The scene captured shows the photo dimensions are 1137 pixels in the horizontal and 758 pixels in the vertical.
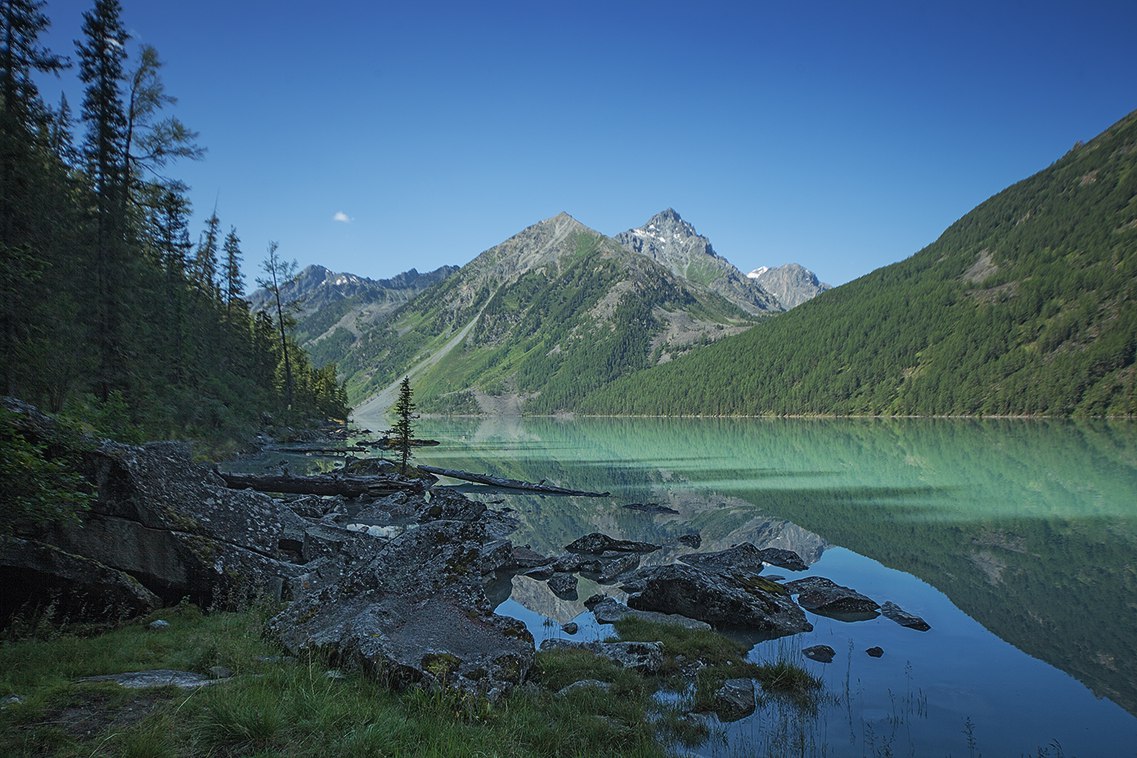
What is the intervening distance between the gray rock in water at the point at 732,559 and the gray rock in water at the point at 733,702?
33.9ft

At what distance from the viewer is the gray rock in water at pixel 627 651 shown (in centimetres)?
1092

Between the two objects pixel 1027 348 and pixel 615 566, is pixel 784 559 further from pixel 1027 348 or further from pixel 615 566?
pixel 1027 348

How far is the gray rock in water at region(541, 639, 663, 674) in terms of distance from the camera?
35.8 feet

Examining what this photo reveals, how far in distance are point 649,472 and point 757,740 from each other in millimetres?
43539

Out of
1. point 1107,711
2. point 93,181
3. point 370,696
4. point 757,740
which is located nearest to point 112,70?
point 93,181

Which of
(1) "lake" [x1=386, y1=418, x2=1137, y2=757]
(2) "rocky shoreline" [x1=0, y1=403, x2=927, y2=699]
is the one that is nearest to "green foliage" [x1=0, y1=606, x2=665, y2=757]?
(2) "rocky shoreline" [x1=0, y1=403, x2=927, y2=699]

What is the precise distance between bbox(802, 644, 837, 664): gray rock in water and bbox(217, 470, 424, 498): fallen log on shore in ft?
82.3

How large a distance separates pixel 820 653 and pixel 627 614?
16.6ft

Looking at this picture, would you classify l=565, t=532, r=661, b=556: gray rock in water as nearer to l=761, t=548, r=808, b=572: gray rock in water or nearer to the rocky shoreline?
l=761, t=548, r=808, b=572: gray rock in water

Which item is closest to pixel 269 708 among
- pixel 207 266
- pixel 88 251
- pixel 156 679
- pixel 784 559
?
pixel 156 679

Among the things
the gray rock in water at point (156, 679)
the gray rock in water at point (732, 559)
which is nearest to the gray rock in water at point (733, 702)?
the gray rock in water at point (156, 679)

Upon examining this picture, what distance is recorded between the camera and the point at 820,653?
12.5 m

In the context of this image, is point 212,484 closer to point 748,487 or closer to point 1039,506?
point 748,487

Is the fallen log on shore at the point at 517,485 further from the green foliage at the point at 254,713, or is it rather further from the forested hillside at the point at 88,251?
the green foliage at the point at 254,713
